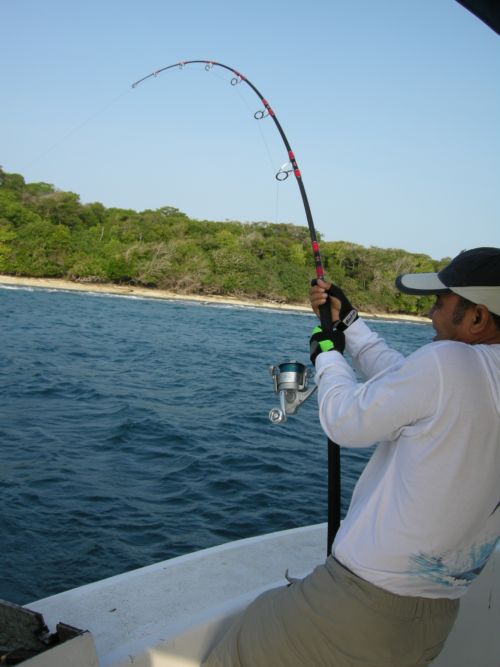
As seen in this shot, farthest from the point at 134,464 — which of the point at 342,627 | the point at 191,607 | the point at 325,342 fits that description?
the point at 342,627

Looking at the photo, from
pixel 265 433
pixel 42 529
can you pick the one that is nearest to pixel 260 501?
pixel 42 529

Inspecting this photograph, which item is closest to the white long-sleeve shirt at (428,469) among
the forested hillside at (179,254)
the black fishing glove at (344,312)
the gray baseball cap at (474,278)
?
the gray baseball cap at (474,278)

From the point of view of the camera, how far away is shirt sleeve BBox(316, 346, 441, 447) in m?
1.27

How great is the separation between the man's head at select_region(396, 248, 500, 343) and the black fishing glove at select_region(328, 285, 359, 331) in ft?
1.35

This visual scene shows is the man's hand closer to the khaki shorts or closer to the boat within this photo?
the khaki shorts

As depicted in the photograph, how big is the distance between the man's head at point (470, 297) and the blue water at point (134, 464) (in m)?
3.50

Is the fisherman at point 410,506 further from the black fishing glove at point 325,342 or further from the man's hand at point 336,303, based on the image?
the man's hand at point 336,303

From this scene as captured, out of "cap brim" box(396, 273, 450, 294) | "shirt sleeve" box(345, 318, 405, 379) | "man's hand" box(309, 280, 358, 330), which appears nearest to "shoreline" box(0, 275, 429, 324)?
"man's hand" box(309, 280, 358, 330)

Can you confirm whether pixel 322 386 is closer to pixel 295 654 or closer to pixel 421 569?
pixel 421 569

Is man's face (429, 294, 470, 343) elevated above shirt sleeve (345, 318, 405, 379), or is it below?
above

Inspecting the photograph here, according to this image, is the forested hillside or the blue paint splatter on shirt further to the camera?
the forested hillside

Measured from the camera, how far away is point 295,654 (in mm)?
1386

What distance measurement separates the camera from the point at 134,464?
22.3 ft

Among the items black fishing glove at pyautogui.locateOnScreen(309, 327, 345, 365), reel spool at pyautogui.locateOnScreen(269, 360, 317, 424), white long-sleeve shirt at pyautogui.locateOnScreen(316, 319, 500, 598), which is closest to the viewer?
white long-sleeve shirt at pyautogui.locateOnScreen(316, 319, 500, 598)
